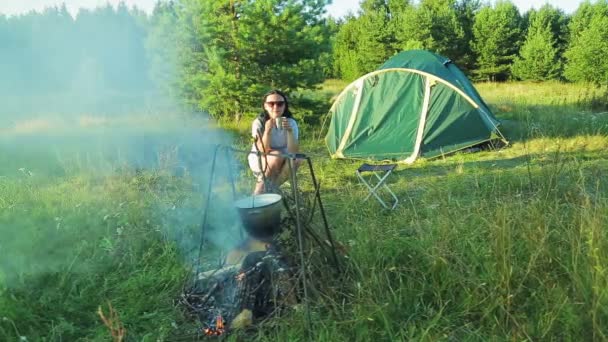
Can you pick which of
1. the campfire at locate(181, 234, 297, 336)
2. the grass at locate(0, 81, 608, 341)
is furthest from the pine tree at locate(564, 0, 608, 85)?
the campfire at locate(181, 234, 297, 336)

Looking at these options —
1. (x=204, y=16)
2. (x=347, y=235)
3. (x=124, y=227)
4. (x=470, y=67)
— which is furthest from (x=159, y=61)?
(x=470, y=67)

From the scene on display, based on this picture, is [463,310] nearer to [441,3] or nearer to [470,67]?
[470,67]

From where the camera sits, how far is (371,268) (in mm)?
2133

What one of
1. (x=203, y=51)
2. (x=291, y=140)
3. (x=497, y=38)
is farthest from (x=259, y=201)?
(x=497, y=38)

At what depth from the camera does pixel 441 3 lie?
79.2 ft

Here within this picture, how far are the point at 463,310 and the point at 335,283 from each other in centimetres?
57

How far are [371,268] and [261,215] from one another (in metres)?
0.58

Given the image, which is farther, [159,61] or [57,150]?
[159,61]

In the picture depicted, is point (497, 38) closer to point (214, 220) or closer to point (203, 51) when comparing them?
point (203, 51)

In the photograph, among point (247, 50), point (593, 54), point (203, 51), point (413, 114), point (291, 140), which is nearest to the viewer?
point (291, 140)

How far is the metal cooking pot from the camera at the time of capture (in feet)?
6.84

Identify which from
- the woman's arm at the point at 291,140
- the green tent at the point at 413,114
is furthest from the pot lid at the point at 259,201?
the green tent at the point at 413,114

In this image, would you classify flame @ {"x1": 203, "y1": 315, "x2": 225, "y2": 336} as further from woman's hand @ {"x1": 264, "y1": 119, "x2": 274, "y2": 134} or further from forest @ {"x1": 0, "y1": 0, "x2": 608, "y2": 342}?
woman's hand @ {"x1": 264, "y1": 119, "x2": 274, "y2": 134}

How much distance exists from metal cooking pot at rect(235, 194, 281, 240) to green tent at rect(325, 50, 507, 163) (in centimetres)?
367
